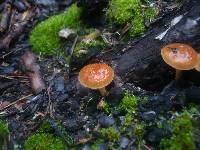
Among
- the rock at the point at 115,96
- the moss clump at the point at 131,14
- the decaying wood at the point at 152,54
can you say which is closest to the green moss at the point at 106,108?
the rock at the point at 115,96

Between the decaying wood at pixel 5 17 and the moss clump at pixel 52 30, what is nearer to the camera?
the moss clump at pixel 52 30

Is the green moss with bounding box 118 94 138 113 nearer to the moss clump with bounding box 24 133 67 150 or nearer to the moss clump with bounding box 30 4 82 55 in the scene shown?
the moss clump with bounding box 24 133 67 150

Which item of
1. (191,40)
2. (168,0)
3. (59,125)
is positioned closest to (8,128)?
(59,125)

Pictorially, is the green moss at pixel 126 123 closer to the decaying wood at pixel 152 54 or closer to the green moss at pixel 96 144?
the green moss at pixel 96 144

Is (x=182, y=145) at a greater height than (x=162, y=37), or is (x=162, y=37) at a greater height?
(x=162, y=37)

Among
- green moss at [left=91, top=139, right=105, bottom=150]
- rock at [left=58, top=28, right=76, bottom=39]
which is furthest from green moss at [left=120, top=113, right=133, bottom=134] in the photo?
rock at [left=58, top=28, right=76, bottom=39]

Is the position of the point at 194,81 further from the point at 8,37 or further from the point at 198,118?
the point at 8,37

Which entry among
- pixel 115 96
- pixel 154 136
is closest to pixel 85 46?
pixel 115 96
